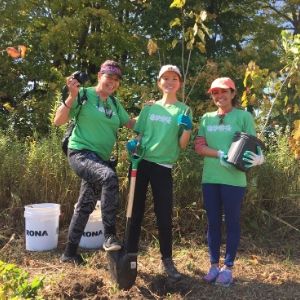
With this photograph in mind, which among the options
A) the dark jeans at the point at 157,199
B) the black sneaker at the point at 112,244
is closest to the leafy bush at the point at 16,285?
the black sneaker at the point at 112,244

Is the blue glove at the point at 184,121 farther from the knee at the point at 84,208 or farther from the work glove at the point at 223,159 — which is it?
the knee at the point at 84,208

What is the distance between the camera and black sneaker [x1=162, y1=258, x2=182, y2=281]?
4016 mm

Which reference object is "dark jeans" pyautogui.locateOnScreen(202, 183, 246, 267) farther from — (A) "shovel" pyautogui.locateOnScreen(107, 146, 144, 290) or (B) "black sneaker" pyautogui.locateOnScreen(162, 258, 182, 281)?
(A) "shovel" pyautogui.locateOnScreen(107, 146, 144, 290)

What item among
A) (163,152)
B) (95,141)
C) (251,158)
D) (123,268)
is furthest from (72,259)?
(251,158)

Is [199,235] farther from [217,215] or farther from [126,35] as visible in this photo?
[126,35]

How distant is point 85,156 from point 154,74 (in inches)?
258

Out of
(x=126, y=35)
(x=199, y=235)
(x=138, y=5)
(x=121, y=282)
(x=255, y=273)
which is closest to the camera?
(x=121, y=282)

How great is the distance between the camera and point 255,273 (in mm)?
4480

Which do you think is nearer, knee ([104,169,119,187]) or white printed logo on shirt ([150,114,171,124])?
knee ([104,169,119,187])

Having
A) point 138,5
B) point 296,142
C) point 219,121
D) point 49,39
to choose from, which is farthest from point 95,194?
point 138,5

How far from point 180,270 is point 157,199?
2.76ft

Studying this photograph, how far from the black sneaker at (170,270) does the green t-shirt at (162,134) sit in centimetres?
84

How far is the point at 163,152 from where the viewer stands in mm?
3957

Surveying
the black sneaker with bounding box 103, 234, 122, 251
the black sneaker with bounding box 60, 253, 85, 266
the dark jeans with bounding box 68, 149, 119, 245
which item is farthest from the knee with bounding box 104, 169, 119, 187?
the black sneaker with bounding box 60, 253, 85, 266
